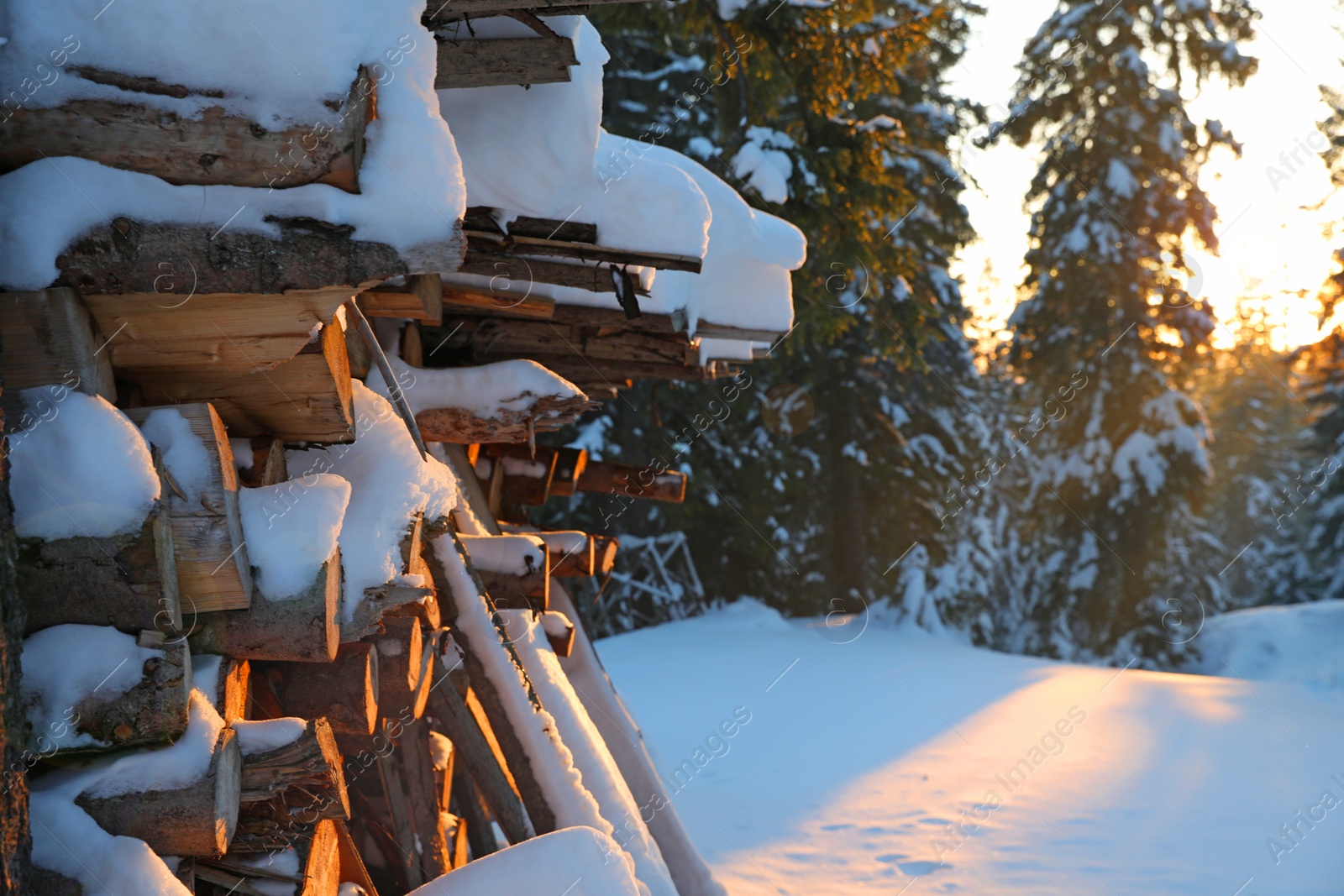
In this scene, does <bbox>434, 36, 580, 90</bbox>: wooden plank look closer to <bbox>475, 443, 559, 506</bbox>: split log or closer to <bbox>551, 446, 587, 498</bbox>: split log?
<bbox>475, 443, 559, 506</bbox>: split log

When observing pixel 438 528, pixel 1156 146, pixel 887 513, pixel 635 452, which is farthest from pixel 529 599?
pixel 1156 146

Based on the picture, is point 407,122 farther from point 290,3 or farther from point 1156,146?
point 1156,146

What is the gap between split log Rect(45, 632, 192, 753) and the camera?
1616mm

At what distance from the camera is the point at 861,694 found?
10133mm

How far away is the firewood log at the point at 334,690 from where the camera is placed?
243 cm

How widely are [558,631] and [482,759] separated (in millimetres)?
997

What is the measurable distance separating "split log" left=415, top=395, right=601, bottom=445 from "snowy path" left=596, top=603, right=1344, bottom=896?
3.05 meters

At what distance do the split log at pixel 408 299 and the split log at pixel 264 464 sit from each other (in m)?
0.93

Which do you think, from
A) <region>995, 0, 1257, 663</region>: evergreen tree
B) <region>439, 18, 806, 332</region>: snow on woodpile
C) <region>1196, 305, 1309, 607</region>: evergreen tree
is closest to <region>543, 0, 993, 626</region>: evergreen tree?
<region>995, 0, 1257, 663</region>: evergreen tree

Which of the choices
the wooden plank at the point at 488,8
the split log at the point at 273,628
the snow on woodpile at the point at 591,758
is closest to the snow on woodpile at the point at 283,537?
the split log at the point at 273,628

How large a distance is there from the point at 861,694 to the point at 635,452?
4.73 metres

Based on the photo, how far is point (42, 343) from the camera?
5.49 feet

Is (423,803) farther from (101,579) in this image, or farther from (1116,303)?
(1116,303)

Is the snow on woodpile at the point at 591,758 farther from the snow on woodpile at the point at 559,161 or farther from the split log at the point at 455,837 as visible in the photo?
the snow on woodpile at the point at 559,161
